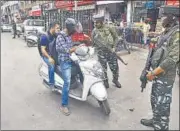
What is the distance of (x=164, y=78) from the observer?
10.9ft

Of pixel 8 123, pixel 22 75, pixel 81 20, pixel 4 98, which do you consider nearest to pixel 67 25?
pixel 8 123

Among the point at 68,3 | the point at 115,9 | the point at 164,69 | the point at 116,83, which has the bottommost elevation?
the point at 116,83

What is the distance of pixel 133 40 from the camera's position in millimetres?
11820

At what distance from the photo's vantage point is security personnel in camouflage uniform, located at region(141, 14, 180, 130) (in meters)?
3.12

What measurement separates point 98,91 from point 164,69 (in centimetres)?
132

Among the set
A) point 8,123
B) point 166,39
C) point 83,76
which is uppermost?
point 166,39

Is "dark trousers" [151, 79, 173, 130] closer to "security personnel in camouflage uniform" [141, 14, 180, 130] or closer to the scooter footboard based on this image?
"security personnel in camouflage uniform" [141, 14, 180, 130]

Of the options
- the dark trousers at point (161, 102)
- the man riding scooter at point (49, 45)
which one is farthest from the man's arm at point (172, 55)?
the man riding scooter at point (49, 45)

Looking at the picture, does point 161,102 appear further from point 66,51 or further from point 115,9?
point 115,9

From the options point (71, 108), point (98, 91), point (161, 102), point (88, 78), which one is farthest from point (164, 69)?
point (71, 108)

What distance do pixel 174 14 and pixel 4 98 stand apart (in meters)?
3.73

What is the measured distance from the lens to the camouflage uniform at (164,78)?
3109mm

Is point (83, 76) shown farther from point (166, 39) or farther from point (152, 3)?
point (152, 3)

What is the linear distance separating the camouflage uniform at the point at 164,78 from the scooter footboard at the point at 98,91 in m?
0.85
